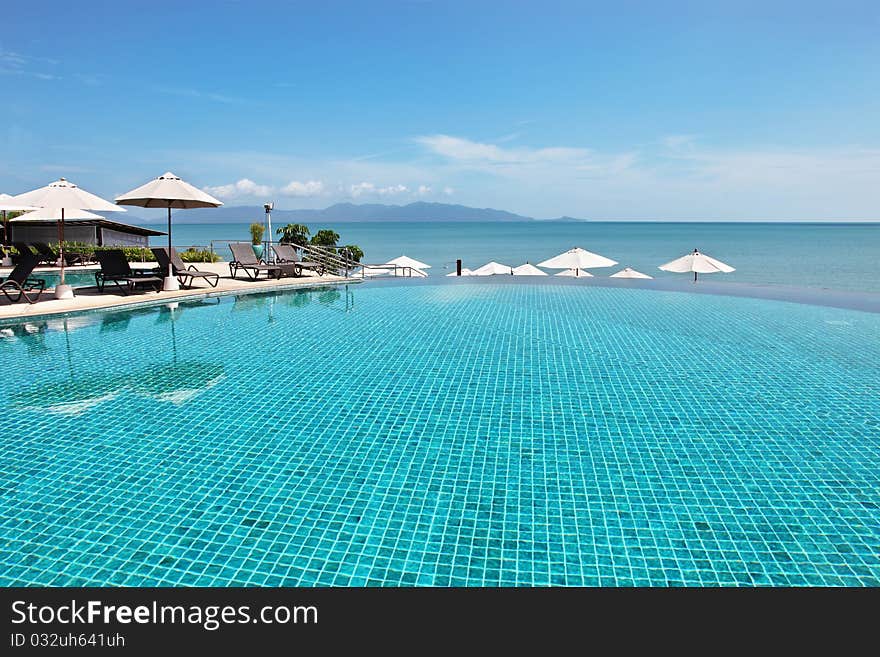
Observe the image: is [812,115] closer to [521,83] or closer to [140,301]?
[521,83]

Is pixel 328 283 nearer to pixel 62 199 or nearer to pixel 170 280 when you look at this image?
pixel 170 280

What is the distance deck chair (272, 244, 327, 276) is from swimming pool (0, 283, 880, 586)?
295 inches

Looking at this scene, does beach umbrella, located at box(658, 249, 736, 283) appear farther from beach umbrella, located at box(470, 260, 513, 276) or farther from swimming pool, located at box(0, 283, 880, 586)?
swimming pool, located at box(0, 283, 880, 586)

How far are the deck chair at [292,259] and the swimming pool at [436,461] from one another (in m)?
7.49

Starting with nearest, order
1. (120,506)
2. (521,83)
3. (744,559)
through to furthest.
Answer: (744,559) < (120,506) < (521,83)

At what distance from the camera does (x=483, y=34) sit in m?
21.2

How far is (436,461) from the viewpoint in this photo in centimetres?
412

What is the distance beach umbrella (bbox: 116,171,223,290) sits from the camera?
11211mm

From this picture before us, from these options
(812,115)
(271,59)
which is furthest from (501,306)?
(812,115)

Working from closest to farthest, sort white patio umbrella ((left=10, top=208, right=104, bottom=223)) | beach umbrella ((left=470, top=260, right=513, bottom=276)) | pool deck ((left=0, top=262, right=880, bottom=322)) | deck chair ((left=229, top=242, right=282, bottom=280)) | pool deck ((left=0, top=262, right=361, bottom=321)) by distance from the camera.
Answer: pool deck ((left=0, top=262, right=361, bottom=321))
pool deck ((left=0, top=262, right=880, bottom=322))
white patio umbrella ((left=10, top=208, right=104, bottom=223))
deck chair ((left=229, top=242, right=282, bottom=280))
beach umbrella ((left=470, top=260, right=513, bottom=276))

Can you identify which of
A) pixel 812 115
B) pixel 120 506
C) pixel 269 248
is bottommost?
pixel 120 506

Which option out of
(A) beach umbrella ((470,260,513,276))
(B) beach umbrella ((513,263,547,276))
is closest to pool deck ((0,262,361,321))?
(A) beach umbrella ((470,260,513,276))

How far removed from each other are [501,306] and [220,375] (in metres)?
6.95

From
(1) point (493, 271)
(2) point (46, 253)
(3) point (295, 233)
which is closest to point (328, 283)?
(1) point (493, 271)
